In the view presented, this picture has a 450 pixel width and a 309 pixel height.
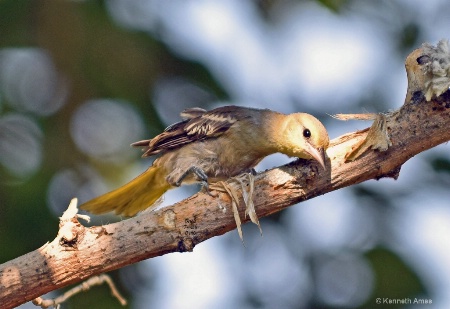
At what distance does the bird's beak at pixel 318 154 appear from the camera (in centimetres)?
359

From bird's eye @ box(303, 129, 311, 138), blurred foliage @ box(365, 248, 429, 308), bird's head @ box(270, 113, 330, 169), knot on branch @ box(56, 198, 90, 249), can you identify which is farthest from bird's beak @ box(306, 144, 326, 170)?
blurred foliage @ box(365, 248, 429, 308)

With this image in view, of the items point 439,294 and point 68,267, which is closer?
point 68,267

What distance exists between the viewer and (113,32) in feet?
19.5

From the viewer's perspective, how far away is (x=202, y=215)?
350cm

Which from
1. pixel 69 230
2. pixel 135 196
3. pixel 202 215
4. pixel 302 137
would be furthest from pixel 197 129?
pixel 69 230

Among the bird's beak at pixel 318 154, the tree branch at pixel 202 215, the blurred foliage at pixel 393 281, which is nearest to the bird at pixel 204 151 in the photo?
the bird's beak at pixel 318 154

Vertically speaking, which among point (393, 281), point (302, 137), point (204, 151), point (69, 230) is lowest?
point (393, 281)

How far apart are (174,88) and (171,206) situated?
109 inches

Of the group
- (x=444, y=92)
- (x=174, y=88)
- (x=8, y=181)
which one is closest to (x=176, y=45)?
(x=174, y=88)

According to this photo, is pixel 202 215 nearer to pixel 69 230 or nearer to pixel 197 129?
pixel 69 230

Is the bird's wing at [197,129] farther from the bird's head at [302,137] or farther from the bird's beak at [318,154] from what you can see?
the bird's beak at [318,154]

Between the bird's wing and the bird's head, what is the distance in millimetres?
379

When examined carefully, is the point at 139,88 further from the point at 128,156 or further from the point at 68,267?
the point at 68,267

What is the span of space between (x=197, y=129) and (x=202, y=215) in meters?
1.50
